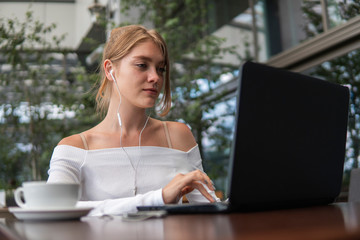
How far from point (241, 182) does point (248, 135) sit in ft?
0.31

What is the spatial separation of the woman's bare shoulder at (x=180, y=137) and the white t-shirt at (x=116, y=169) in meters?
0.05

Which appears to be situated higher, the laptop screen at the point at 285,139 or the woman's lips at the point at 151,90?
the woman's lips at the point at 151,90

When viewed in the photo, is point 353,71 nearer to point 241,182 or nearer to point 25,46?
point 241,182

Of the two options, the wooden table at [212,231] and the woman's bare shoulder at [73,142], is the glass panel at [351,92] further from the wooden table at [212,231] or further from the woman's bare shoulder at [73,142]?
the wooden table at [212,231]

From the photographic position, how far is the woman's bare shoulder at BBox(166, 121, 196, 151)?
183cm

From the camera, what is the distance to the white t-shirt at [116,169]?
1.51 meters

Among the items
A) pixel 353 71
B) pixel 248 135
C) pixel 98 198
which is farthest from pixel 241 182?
pixel 353 71

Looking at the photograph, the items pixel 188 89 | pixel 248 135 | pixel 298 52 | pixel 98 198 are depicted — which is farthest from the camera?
pixel 188 89

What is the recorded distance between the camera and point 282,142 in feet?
3.14

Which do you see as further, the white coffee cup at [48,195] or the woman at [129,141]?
the woman at [129,141]

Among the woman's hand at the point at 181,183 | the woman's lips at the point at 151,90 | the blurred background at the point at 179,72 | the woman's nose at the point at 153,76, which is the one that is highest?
the blurred background at the point at 179,72

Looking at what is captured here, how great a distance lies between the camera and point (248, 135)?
88cm

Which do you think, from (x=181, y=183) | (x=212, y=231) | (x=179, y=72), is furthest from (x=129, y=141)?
(x=179, y=72)

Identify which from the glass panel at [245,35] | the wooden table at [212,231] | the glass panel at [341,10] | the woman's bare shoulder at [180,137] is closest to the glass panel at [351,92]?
the glass panel at [341,10]
